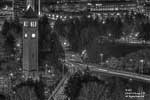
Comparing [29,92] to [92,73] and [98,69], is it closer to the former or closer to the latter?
[92,73]

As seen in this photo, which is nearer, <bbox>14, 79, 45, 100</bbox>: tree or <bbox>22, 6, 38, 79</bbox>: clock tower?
<bbox>14, 79, 45, 100</bbox>: tree

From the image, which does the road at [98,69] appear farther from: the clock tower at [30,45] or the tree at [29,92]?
the tree at [29,92]

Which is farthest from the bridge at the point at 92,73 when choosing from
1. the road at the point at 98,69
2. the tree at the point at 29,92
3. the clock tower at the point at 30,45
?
the clock tower at the point at 30,45

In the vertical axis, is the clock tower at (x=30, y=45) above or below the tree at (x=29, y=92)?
above

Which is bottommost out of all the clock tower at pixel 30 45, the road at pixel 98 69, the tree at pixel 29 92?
the tree at pixel 29 92

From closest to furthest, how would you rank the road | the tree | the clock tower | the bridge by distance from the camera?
the tree → the bridge → the road → the clock tower

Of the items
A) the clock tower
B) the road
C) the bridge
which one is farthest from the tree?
the clock tower

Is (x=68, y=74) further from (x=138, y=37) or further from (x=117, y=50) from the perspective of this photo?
(x=138, y=37)

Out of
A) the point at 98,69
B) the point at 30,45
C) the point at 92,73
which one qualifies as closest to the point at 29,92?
the point at 92,73

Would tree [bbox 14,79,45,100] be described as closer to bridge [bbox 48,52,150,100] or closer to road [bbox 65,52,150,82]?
bridge [bbox 48,52,150,100]
